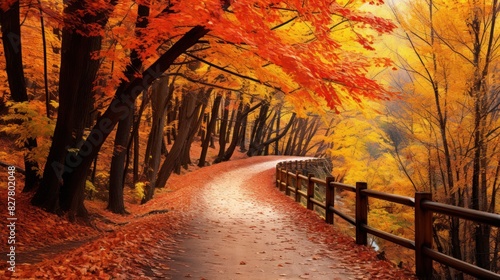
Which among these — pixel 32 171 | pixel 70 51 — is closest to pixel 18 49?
pixel 70 51

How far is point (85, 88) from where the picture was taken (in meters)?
9.46

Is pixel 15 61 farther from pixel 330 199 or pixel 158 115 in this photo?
pixel 158 115

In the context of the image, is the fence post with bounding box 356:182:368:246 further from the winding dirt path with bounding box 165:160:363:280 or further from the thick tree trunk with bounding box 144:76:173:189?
the thick tree trunk with bounding box 144:76:173:189

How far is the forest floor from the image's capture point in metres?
5.74

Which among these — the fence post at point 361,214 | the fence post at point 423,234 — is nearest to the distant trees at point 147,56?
the fence post at point 361,214

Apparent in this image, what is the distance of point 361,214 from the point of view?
26.0 ft

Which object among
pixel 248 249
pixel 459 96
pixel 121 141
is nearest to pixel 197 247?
pixel 248 249

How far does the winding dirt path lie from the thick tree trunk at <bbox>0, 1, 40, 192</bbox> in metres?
3.95

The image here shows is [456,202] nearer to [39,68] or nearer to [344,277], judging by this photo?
[344,277]

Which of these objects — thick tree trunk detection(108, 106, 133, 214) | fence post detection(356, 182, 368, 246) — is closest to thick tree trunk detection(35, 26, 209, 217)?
thick tree trunk detection(108, 106, 133, 214)

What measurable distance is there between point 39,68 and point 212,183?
30.7 ft

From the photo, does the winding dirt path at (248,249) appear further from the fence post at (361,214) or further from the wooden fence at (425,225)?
the wooden fence at (425,225)

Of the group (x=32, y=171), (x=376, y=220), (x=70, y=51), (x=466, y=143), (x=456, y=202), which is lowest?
(x=376, y=220)

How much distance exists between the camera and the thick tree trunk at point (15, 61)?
9727mm
